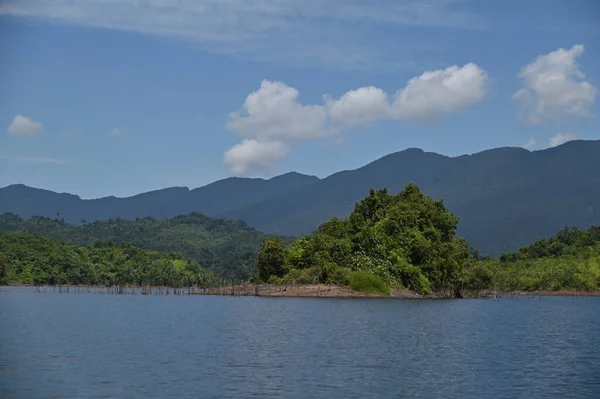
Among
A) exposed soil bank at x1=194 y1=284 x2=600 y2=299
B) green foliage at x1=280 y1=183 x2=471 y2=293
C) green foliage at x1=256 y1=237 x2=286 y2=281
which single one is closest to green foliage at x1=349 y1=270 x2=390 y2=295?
exposed soil bank at x1=194 y1=284 x2=600 y2=299

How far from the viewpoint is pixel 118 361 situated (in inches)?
1358

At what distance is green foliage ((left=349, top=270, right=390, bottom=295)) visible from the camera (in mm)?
96250

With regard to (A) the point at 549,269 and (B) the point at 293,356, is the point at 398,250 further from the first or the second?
(B) the point at 293,356

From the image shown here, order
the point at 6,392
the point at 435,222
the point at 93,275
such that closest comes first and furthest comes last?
the point at 6,392, the point at 435,222, the point at 93,275

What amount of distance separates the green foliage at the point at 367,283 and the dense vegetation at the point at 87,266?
52.2 m

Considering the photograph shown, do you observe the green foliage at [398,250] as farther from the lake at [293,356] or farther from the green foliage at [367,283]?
the lake at [293,356]

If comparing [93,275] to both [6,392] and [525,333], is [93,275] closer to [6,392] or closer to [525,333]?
[525,333]

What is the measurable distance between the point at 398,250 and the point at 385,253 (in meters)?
1.61

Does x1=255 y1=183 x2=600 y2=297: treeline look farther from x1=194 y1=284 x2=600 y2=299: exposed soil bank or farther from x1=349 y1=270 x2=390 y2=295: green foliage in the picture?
x1=194 y1=284 x2=600 y2=299: exposed soil bank

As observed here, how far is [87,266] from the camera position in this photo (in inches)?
6107

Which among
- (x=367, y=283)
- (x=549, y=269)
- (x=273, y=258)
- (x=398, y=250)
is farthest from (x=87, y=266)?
(x=549, y=269)

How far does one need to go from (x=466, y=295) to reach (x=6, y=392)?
293ft

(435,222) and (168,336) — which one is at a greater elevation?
(435,222)

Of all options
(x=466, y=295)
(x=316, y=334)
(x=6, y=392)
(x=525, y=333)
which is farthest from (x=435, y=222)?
(x=6, y=392)
